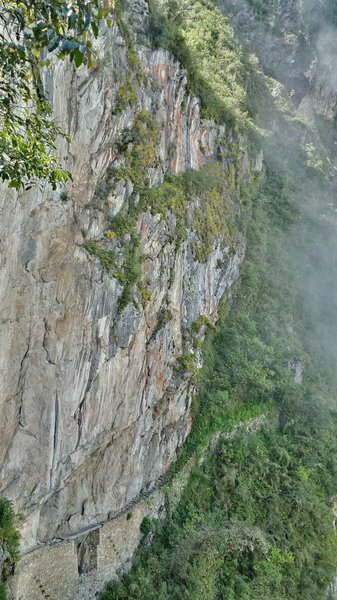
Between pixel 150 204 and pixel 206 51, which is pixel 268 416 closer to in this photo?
pixel 150 204

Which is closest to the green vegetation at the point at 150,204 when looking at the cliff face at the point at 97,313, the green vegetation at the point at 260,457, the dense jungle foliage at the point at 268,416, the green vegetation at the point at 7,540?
the cliff face at the point at 97,313

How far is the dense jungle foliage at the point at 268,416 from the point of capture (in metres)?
12.3

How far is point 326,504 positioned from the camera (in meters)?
15.6

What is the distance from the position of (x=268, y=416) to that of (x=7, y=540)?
10.8m

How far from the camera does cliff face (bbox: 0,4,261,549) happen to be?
28.8 feet

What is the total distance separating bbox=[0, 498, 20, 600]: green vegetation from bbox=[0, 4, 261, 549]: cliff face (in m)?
0.24

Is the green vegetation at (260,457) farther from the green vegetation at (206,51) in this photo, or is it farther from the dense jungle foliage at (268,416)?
the green vegetation at (206,51)

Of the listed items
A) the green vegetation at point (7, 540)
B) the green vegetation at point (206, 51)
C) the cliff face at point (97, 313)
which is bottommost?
the green vegetation at point (7, 540)

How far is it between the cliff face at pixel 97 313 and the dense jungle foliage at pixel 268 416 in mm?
1713

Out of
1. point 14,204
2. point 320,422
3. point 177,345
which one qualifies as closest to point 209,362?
point 177,345

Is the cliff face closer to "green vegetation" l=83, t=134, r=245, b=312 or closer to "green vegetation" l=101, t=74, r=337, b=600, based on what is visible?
"green vegetation" l=83, t=134, r=245, b=312

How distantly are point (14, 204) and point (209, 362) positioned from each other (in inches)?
393

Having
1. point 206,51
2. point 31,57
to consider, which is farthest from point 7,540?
point 206,51

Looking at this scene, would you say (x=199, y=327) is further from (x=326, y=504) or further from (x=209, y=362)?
(x=326, y=504)
